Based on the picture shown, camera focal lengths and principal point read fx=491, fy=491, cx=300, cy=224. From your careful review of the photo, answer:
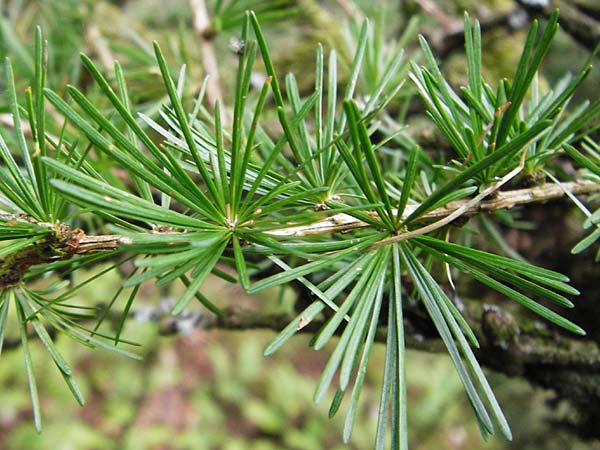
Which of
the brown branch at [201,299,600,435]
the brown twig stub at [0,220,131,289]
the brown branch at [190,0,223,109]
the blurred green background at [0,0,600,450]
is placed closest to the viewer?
the brown twig stub at [0,220,131,289]

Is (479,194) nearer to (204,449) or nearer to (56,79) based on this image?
(56,79)

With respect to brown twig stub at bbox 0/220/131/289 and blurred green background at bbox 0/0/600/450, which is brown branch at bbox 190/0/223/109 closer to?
brown twig stub at bbox 0/220/131/289

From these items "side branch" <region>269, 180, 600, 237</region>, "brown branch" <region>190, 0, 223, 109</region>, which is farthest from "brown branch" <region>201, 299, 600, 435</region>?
"brown branch" <region>190, 0, 223, 109</region>

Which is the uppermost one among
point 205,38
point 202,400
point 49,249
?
point 205,38

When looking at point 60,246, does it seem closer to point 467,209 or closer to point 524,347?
point 467,209

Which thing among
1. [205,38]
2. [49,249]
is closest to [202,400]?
[205,38]

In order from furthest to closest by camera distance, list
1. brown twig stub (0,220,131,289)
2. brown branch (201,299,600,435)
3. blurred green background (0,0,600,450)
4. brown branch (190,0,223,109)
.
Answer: blurred green background (0,0,600,450), brown branch (190,0,223,109), brown branch (201,299,600,435), brown twig stub (0,220,131,289)

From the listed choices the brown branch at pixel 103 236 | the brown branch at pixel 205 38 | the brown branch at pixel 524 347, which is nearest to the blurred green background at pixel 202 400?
the brown branch at pixel 205 38

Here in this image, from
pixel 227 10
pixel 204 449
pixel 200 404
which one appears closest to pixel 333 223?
pixel 227 10

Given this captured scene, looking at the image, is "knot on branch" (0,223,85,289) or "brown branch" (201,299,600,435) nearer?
"knot on branch" (0,223,85,289)

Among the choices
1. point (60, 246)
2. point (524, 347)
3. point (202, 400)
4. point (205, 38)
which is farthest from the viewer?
point (202, 400)

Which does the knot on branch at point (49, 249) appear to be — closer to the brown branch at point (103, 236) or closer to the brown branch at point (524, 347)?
the brown branch at point (103, 236)
